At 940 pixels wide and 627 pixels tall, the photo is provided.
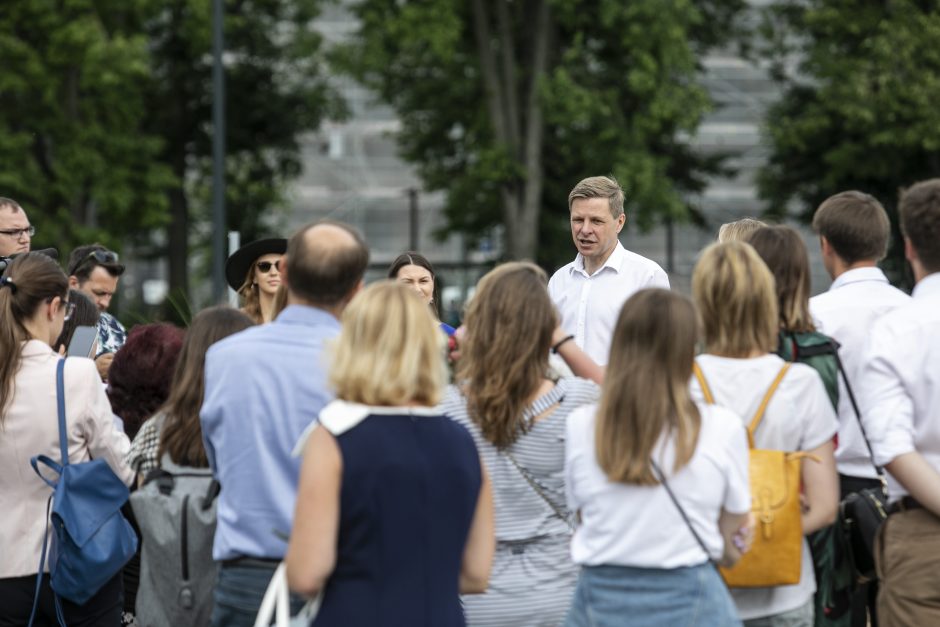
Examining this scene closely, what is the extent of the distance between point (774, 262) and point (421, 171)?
2676 centimetres

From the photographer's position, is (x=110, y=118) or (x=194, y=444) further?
(x=110, y=118)

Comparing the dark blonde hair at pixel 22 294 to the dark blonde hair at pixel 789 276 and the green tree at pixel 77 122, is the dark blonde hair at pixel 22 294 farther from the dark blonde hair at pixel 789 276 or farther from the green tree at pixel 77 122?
the green tree at pixel 77 122

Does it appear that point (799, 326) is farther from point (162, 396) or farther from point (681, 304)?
point (162, 396)

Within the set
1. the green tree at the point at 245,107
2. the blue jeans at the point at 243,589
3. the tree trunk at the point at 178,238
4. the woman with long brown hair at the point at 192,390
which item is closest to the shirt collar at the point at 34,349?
the woman with long brown hair at the point at 192,390

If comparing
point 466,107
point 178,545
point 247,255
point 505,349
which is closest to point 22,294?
point 178,545

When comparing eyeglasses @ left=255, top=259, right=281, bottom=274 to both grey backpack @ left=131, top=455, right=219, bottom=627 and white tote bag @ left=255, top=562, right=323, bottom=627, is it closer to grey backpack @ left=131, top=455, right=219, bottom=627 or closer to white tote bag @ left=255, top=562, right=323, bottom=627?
grey backpack @ left=131, top=455, right=219, bottom=627

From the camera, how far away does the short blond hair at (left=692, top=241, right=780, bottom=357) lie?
4535 mm

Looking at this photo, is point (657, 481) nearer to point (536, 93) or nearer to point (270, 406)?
point (270, 406)

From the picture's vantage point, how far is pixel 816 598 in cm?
497

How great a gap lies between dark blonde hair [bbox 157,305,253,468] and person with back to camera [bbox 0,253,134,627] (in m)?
0.46

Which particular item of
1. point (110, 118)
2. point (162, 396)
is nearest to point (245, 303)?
point (162, 396)

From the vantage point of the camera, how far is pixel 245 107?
3162 cm

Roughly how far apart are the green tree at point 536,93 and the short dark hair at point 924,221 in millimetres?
22282

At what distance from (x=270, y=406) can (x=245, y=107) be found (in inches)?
1100
